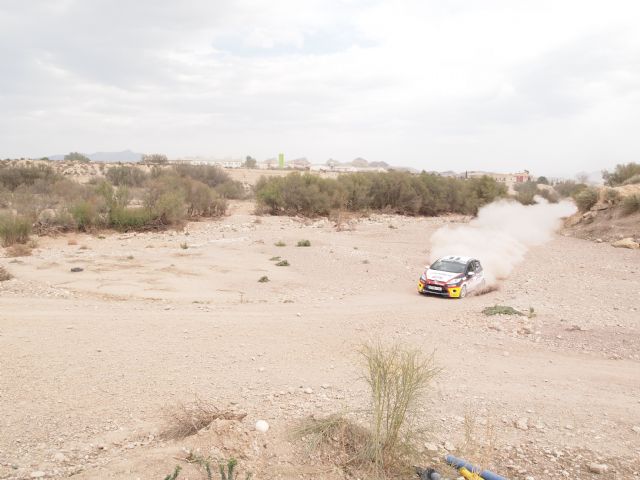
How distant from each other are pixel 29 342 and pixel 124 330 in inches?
73.9

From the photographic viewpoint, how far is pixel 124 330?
11352 millimetres

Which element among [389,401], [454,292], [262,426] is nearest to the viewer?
[389,401]

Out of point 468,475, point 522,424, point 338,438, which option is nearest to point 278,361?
point 338,438

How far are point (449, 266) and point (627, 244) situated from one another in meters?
17.3

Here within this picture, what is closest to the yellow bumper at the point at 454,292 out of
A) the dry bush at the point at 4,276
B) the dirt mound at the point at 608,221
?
the dry bush at the point at 4,276

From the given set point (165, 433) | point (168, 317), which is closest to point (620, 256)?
point (168, 317)

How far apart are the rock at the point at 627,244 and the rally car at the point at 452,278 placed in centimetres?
1560

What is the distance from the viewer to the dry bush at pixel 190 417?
21.6 feet

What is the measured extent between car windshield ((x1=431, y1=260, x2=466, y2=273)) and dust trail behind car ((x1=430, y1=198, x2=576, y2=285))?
3.20 metres

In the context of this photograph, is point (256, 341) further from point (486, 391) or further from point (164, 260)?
point (164, 260)

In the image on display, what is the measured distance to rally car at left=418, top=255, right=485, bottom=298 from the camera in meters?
17.8

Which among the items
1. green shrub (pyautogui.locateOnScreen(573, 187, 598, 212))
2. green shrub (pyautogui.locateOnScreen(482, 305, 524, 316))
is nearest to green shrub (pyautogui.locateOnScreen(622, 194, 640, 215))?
green shrub (pyautogui.locateOnScreen(573, 187, 598, 212))

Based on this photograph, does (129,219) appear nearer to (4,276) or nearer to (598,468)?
(4,276)

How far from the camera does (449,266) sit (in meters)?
19.0
